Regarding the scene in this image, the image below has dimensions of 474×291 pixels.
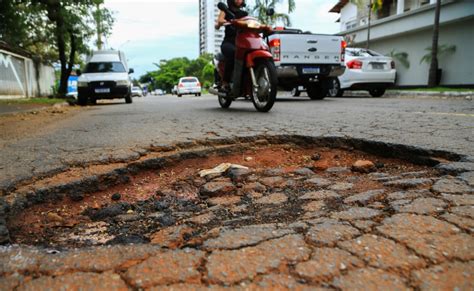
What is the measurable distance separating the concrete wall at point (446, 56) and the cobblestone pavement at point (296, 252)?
1541 cm

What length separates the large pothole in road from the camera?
1607mm

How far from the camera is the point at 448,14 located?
14664 millimetres

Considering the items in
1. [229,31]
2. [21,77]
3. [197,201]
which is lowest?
[197,201]

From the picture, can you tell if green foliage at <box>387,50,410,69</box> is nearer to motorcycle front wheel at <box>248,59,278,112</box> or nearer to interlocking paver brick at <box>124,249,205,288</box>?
motorcycle front wheel at <box>248,59,278,112</box>

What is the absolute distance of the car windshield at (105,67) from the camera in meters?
13.0

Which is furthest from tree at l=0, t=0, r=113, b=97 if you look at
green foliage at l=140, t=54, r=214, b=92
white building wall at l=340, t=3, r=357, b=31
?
green foliage at l=140, t=54, r=214, b=92

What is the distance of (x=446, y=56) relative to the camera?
1534 centimetres

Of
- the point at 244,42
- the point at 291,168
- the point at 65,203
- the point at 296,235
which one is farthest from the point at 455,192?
the point at 244,42

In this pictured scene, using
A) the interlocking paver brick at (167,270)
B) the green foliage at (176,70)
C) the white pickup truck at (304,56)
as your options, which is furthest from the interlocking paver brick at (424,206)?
the green foliage at (176,70)

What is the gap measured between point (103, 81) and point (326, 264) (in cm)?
1226

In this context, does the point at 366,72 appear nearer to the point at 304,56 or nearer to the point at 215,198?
the point at 304,56

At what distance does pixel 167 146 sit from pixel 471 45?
15.4 metres

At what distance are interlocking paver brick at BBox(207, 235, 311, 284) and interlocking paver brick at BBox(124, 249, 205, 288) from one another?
2.0 inches

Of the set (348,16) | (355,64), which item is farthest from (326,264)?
(348,16)
